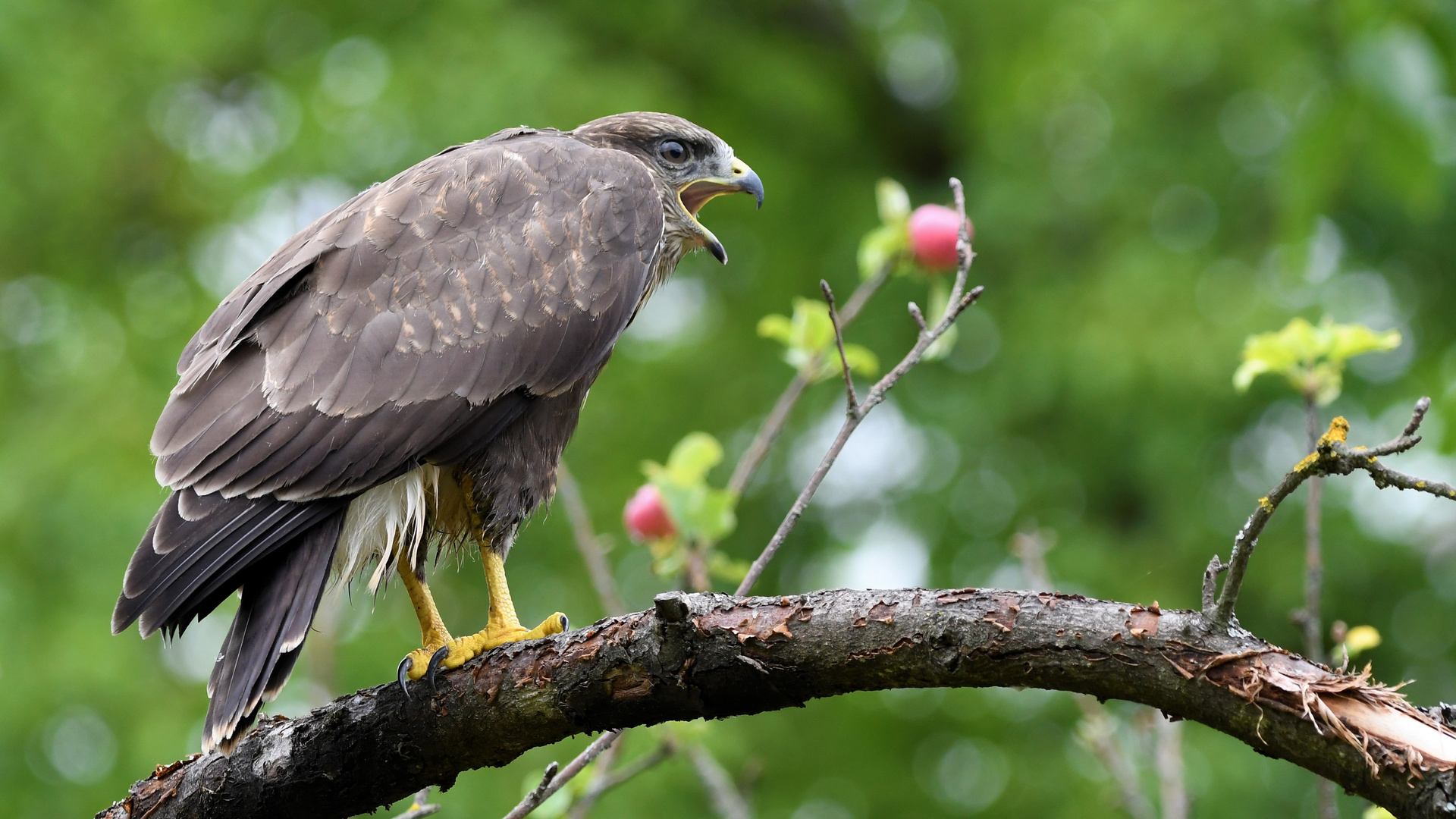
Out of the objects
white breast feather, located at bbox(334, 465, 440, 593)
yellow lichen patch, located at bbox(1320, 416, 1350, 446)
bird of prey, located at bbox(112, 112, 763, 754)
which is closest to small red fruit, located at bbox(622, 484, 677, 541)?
bird of prey, located at bbox(112, 112, 763, 754)

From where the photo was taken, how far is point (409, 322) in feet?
10.3

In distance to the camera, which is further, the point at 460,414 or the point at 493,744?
the point at 460,414

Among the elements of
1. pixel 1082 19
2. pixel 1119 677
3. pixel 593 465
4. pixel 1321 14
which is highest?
pixel 1082 19

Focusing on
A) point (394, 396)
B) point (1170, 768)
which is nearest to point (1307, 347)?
point (1170, 768)

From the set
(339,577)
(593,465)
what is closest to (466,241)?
(339,577)

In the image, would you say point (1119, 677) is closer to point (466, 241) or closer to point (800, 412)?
point (466, 241)

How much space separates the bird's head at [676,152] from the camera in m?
4.01

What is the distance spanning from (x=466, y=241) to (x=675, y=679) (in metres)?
1.40

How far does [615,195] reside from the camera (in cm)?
350

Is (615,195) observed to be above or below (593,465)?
below

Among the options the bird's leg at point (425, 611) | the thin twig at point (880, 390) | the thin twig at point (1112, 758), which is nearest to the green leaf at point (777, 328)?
the thin twig at point (880, 390)

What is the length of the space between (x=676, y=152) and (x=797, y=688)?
2.20 metres

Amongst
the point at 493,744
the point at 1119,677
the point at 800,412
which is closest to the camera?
the point at 1119,677

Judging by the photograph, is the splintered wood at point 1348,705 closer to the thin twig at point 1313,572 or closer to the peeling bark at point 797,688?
the peeling bark at point 797,688
